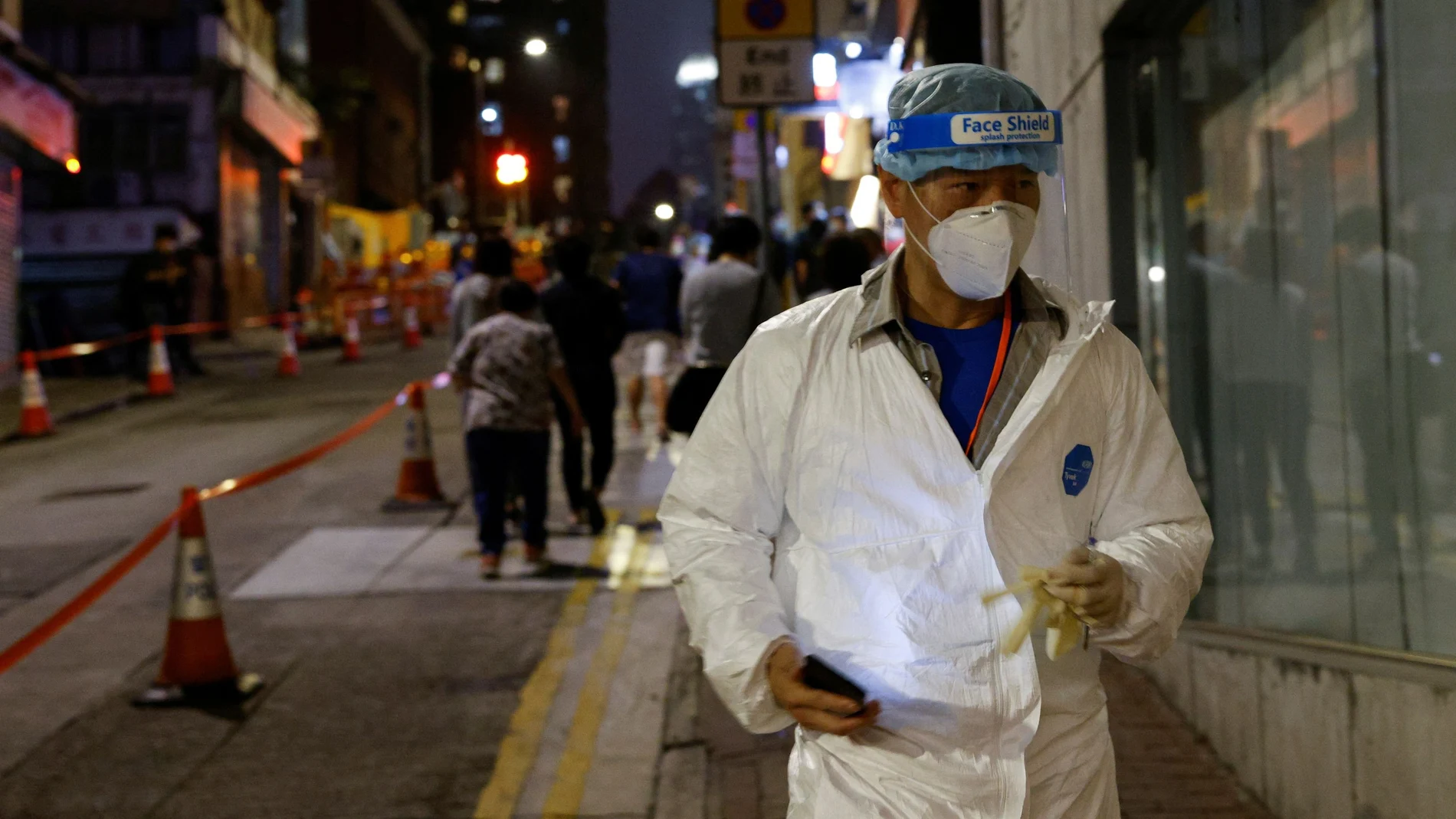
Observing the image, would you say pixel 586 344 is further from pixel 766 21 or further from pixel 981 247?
pixel 981 247

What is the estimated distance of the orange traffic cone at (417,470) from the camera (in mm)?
11641

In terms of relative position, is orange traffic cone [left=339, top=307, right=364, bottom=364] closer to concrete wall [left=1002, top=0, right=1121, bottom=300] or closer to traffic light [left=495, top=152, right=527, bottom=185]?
traffic light [left=495, top=152, right=527, bottom=185]

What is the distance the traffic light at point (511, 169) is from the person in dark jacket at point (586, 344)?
2389 cm

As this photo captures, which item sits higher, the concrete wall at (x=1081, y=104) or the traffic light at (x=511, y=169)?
the traffic light at (x=511, y=169)

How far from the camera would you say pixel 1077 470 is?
2.51m

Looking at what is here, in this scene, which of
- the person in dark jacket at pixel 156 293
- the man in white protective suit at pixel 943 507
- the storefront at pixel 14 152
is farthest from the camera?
the storefront at pixel 14 152

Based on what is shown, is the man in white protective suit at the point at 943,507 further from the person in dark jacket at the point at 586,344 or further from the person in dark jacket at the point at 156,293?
the person in dark jacket at the point at 156,293

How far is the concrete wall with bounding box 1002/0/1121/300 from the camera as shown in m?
6.68

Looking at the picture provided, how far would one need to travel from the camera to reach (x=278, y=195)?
134ft

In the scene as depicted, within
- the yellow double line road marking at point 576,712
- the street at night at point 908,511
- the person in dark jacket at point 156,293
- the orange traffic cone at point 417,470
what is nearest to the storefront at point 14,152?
the person in dark jacket at point 156,293

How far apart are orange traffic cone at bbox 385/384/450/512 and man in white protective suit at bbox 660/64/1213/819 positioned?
9.26 meters

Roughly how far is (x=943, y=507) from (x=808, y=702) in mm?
359

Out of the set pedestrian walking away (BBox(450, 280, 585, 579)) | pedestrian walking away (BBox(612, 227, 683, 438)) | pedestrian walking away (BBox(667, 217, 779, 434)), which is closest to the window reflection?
pedestrian walking away (BBox(667, 217, 779, 434))

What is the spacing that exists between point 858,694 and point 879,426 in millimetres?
416
